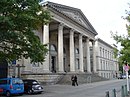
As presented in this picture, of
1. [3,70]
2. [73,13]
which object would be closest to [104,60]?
[73,13]

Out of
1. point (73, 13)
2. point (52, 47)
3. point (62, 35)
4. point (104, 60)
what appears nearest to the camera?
point (62, 35)

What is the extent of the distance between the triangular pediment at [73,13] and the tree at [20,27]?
859 inches

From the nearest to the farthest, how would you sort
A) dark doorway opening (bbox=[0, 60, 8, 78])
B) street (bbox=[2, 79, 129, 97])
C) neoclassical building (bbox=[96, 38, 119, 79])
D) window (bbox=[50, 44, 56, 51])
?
street (bbox=[2, 79, 129, 97]) < dark doorway opening (bbox=[0, 60, 8, 78]) < window (bbox=[50, 44, 56, 51]) < neoclassical building (bbox=[96, 38, 119, 79])

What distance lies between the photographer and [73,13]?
171 ft

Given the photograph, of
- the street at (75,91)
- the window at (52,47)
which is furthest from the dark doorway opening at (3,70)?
the window at (52,47)

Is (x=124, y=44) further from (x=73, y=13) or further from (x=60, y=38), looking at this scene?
(x=73, y=13)

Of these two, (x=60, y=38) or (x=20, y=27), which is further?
(x=60, y=38)

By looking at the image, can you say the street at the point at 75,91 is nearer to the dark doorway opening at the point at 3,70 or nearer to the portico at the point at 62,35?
the dark doorway opening at the point at 3,70

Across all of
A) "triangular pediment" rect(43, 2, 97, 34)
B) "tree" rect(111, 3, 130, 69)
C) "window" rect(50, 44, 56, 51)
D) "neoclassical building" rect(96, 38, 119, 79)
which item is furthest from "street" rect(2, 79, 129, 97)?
"neoclassical building" rect(96, 38, 119, 79)

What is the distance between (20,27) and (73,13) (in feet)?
A: 123

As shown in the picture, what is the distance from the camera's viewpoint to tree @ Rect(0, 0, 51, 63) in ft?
46.9

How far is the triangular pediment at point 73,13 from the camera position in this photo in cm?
4250

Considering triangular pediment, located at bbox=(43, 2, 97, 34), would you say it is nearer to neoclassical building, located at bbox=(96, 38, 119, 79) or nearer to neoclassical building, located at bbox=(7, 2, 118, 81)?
neoclassical building, located at bbox=(7, 2, 118, 81)

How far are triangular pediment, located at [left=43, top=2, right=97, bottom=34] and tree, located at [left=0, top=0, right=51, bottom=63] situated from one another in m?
21.8
